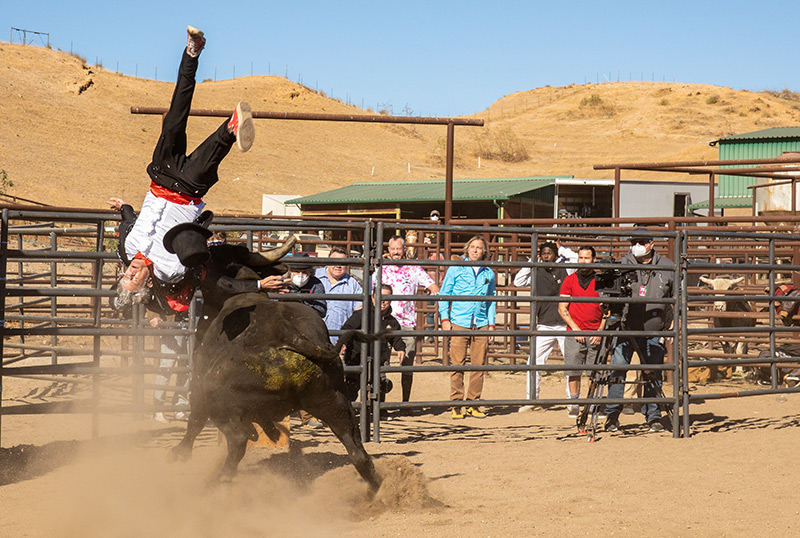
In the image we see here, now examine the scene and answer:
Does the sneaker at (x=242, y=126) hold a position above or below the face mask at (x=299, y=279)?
above

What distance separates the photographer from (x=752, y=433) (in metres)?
7.32

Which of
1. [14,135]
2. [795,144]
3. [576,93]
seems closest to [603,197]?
[795,144]

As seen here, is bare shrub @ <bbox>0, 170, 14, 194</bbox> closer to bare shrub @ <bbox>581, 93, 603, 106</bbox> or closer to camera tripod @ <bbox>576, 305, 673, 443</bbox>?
camera tripod @ <bbox>576, 305, 673, 443</bbox>

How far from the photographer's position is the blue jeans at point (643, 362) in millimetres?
7465

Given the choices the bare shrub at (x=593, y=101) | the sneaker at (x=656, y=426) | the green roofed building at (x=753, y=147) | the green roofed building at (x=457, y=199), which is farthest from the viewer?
the bare shrub at (x=593, y=101)

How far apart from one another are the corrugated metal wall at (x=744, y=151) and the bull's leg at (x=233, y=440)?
1112 inches

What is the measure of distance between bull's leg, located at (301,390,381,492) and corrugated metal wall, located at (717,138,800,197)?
27794 millimetres

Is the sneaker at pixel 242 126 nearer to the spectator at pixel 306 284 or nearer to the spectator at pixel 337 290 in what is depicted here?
the spectator at pixel 306 284

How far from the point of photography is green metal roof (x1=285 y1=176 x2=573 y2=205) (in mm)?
28438

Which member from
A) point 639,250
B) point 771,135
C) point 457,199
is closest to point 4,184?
point 457,199

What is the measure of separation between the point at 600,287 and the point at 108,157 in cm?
3896

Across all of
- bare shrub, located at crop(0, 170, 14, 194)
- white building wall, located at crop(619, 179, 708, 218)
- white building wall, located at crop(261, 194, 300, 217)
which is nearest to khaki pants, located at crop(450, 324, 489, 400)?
white building wall, located at crop(619, 179, 708, 218)

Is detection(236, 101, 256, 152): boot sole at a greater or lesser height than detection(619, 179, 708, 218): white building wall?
lesser

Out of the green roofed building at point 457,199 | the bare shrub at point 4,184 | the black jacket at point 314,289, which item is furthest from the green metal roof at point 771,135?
the black jacket at point 314,289
